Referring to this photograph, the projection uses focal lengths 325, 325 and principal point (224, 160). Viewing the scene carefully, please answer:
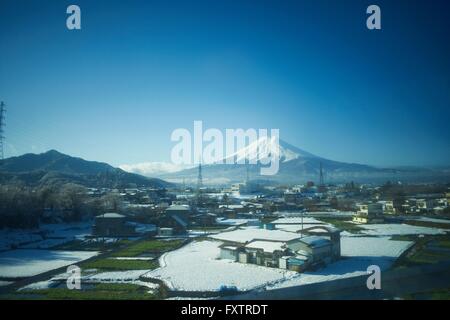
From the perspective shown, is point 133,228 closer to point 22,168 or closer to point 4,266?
point 4,266

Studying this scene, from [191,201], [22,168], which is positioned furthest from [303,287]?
[22,168]

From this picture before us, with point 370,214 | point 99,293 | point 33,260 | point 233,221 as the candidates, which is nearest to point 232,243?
point 99,293

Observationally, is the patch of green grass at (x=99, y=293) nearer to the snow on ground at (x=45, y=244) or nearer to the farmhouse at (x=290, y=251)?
the farmhouse at (x=290, y=251)

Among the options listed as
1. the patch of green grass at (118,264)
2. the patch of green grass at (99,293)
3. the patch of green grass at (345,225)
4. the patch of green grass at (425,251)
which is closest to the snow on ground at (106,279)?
the patch of green grass at (99,293)

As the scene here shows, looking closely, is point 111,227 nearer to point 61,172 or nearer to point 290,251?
Result: point 290,251

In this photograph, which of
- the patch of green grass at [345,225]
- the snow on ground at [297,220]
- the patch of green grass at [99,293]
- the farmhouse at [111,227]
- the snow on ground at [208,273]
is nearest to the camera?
the patch of green grass at [99,293]
